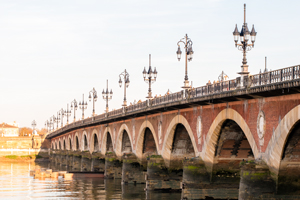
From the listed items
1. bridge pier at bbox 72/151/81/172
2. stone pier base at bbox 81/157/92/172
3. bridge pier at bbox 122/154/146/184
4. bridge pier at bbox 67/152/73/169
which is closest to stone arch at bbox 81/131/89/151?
bridge pier at bbox 72/151/81/172

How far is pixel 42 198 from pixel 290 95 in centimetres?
2248

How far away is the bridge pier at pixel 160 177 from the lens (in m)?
38.9

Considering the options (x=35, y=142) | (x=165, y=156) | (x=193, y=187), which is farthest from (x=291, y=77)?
(x=35, y=142)

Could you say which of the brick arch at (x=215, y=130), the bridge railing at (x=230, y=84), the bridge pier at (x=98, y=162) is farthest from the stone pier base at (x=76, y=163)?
the brick arch at (x=215, y=130)

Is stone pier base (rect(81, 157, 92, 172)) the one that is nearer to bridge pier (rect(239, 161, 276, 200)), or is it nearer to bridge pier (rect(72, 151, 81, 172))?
bridge pier (rect(72, 151, 81, 172))

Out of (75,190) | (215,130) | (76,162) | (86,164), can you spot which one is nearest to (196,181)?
(215,130)

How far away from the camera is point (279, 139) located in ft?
73.9

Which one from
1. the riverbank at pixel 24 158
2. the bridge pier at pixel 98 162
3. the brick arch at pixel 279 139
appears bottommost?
the riverbank at pixel 24 158

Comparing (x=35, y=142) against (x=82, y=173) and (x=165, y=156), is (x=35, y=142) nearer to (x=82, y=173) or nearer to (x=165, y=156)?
(x=82, y=173)

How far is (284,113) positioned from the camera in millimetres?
22312

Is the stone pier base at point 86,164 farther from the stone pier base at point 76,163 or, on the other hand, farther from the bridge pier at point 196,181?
the bridge pier at point 196,181

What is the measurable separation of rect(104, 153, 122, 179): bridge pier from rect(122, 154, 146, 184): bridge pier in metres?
7.41

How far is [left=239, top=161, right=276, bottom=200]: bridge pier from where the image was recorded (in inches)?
926

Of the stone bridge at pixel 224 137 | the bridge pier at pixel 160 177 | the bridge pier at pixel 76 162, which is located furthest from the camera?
the bridge pier at pixel 76 162
